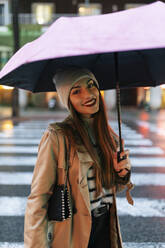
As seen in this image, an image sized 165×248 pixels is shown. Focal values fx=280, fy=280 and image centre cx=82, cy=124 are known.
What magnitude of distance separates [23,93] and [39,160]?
86.6 feet

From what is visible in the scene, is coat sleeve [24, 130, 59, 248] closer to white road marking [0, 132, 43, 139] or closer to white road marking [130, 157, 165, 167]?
white road marking [130, 157, 165, 167]

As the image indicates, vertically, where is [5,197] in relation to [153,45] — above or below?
below

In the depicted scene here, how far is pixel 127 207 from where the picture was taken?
4.06m

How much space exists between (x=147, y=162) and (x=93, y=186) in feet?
17.4

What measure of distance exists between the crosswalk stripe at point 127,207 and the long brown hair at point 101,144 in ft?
7.54

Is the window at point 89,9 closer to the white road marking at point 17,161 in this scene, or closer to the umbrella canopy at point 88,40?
the white road marking at point 17,161

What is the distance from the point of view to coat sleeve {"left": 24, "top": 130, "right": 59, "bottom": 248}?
5.03 feet

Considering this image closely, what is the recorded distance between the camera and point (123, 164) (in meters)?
1.70

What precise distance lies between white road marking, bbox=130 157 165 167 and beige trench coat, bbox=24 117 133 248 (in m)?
5.05

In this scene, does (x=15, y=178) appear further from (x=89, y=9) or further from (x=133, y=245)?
(x=89, y=9)

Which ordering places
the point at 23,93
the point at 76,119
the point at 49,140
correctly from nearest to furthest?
the point at 49,140, the point at 76,119, the point at 23,93

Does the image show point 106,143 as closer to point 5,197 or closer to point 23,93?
point 5,197

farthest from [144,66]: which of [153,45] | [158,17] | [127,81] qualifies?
[153,45]

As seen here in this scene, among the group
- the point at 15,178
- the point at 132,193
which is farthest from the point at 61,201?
the point at 15,178
